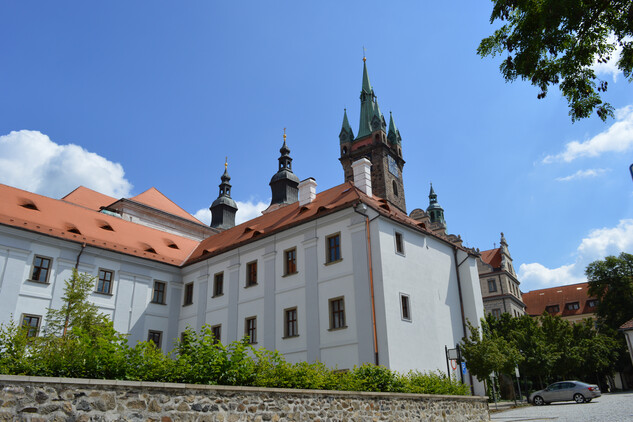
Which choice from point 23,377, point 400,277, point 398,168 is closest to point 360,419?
point 23,377

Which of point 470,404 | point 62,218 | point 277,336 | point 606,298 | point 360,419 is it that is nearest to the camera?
point 360,419

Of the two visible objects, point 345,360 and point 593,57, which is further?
point 345,360

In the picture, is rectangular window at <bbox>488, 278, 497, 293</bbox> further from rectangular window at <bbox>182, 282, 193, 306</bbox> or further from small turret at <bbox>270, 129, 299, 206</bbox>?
rectangular window at <bbox>182, 282, 193, 306</bbox>

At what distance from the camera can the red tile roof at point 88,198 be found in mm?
41438

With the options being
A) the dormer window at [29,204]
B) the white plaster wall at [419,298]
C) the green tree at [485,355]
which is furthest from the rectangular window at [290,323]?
A: the dormer window at [29,204]

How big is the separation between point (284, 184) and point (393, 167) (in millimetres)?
16661

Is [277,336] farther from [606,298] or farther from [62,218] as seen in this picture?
[606,298]

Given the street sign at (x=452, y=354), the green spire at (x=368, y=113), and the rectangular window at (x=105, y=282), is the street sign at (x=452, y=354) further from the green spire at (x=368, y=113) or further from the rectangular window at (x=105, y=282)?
the green spire at (x=368, y=113)

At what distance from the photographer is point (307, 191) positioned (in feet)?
91.0

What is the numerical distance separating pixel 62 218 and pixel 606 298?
49227mm

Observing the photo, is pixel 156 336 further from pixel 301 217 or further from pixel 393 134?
pixel 393 134

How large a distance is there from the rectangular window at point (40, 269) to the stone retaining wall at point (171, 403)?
19334 millimetres

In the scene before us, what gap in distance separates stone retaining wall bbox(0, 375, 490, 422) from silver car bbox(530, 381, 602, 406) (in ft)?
60.6

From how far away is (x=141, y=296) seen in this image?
27.9 meters
